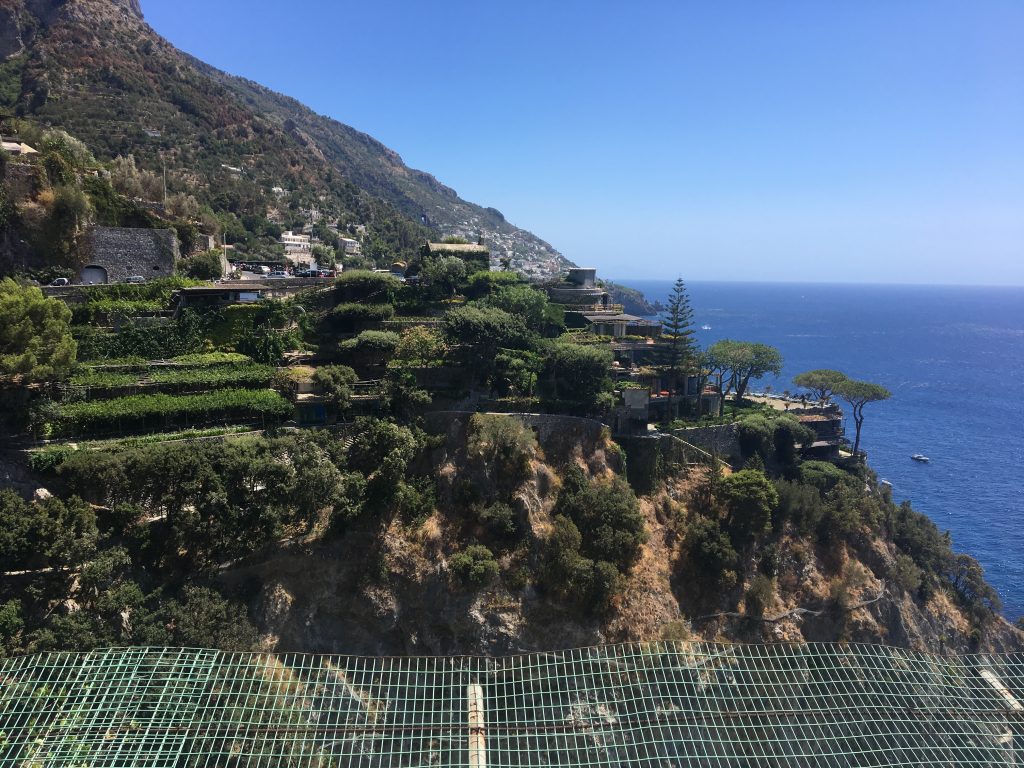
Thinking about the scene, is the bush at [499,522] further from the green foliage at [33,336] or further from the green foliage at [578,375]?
the green foliage at [33,336]

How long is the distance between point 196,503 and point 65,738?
7.55 meters

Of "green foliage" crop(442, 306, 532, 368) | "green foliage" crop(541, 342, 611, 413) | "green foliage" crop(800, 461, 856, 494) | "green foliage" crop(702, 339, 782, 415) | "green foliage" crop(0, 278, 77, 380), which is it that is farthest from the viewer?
"green foliage" crop(702, 339, 782, 415)

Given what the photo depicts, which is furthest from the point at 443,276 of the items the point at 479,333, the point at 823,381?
the point at 823,381

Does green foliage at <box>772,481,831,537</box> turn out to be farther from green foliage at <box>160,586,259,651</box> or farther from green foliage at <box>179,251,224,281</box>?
green foliage at <box>179,251,224,281</box>

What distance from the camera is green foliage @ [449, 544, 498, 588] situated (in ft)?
73.3

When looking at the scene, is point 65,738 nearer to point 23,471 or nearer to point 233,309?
point 23,471

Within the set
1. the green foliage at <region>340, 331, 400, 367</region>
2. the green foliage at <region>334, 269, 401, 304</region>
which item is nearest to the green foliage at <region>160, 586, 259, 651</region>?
the green foliage at <region>340, 331, 400, 367</region>

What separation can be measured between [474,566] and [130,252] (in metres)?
27.1

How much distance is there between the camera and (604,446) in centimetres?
2830

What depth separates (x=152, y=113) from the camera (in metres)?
68.1

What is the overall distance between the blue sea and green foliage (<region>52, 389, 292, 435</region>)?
4409 cm

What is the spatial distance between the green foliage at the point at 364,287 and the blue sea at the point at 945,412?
141 feet

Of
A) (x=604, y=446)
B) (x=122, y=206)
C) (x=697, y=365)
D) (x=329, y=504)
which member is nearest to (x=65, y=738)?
(x=329, y=504)

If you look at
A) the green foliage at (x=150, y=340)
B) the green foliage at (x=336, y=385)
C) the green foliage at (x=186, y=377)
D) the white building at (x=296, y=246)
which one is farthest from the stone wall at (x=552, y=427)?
the white building at (x=296, y=246)
